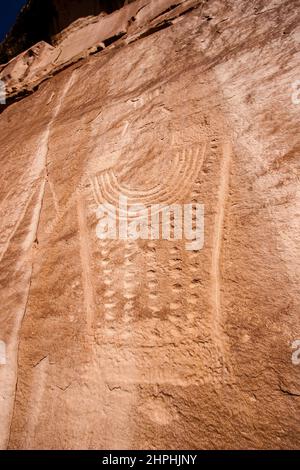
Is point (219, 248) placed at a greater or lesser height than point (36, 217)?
lesser

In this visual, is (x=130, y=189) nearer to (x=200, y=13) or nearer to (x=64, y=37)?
(x=200, y=13)

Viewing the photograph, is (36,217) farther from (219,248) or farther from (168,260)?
(219,248)

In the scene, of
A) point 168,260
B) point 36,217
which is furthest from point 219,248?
point 36,217

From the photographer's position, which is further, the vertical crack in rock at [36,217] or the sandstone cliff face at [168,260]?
the vertical crack in rock at [36,217]

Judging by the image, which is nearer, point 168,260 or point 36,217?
point 168,260

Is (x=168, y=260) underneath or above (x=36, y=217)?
underneath

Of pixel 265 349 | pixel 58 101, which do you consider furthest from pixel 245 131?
pixel 58 101

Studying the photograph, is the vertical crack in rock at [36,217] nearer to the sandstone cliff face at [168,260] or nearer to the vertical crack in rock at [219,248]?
the sandstone cliff face at [168,260]

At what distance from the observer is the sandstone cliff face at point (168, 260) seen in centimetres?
113

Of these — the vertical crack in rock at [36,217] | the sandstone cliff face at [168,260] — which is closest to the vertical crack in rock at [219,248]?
the sandstone cliff face at [168,260]

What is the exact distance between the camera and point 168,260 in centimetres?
148
